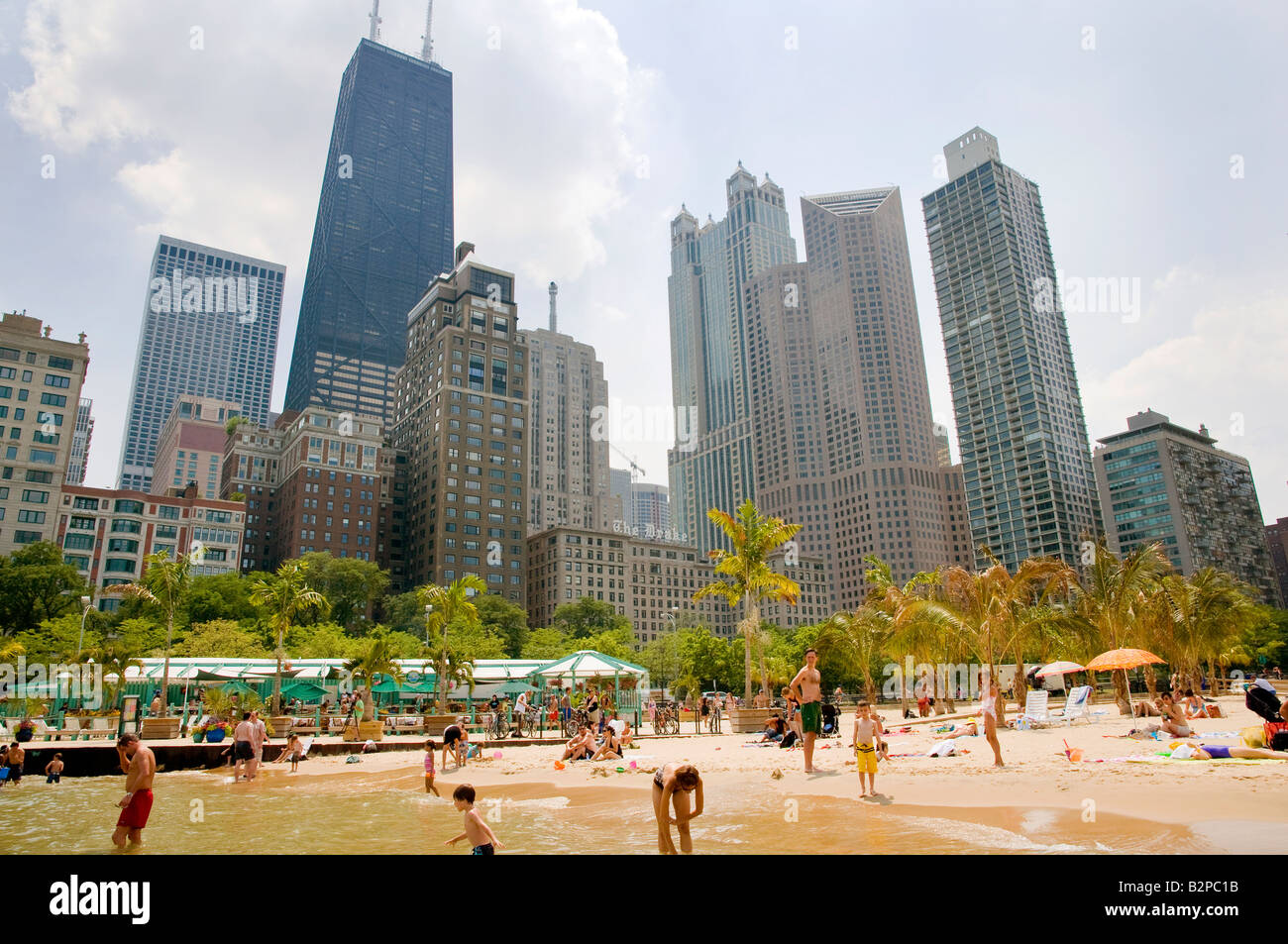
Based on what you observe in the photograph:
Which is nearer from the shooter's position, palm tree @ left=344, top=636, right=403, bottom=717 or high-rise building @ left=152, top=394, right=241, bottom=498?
palm tree @ left=344, top=636, right=403, bottom=717

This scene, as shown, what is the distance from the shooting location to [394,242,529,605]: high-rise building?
127500mm

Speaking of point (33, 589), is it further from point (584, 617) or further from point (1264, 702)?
point (1264, 702)

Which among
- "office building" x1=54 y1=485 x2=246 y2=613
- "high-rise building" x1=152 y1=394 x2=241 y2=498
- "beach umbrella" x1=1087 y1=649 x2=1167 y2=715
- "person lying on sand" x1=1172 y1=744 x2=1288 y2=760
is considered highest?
"high-rise building" x1=152 y1=394 x2=241 y2=498

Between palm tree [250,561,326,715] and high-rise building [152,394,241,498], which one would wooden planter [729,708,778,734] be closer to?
palm tree [250,561,326,715]

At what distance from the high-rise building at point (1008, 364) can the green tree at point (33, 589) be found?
16127cm

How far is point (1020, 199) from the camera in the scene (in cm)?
18088

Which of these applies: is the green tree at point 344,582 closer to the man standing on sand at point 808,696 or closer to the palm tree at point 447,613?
the palm tree at point 447,613

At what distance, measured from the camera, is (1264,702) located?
15398mm

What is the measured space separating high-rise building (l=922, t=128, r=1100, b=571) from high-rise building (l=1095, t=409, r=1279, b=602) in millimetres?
6315

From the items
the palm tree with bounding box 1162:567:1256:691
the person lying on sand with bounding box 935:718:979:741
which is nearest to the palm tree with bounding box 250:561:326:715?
the person lying on sand with bounding box 935:718:979:741
